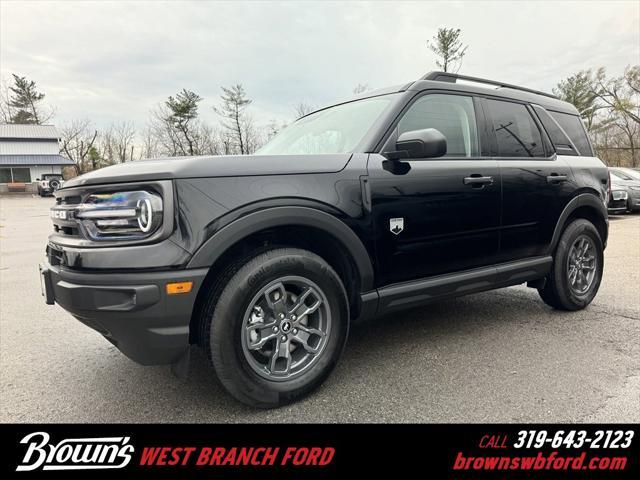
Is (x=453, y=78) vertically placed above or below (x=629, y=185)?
above

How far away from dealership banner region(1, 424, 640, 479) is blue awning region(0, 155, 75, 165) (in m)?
45.8

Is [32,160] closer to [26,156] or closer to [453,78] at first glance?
[26,156]

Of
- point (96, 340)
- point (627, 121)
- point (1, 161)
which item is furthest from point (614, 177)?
point (1, 161)

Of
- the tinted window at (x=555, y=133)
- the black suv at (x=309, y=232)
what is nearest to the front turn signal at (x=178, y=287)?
the black suv at (x=309, y=232)

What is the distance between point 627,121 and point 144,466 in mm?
43909

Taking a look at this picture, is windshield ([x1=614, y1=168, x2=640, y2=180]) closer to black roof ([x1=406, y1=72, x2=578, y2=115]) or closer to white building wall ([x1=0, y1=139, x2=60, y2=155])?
black roof ([x1=406, y1=72, x2=578, y2=115])

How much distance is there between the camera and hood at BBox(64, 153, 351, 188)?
81.3 inches

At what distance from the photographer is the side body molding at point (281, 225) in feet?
6.86

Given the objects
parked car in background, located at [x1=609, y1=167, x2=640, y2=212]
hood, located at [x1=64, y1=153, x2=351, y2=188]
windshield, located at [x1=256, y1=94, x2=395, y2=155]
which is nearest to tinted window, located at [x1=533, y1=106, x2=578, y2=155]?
windshield, located at [x1=256, y1=94, x2=395, y2=155]

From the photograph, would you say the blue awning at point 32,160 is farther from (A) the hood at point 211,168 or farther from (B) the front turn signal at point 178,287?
(B) the front turn signal at point 178,287

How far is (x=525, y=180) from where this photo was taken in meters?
3.40

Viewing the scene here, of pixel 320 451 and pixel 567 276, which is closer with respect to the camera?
pixel 320 451

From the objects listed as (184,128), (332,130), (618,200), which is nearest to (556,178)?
(332,130)

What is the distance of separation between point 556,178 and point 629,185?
12.6 meters
